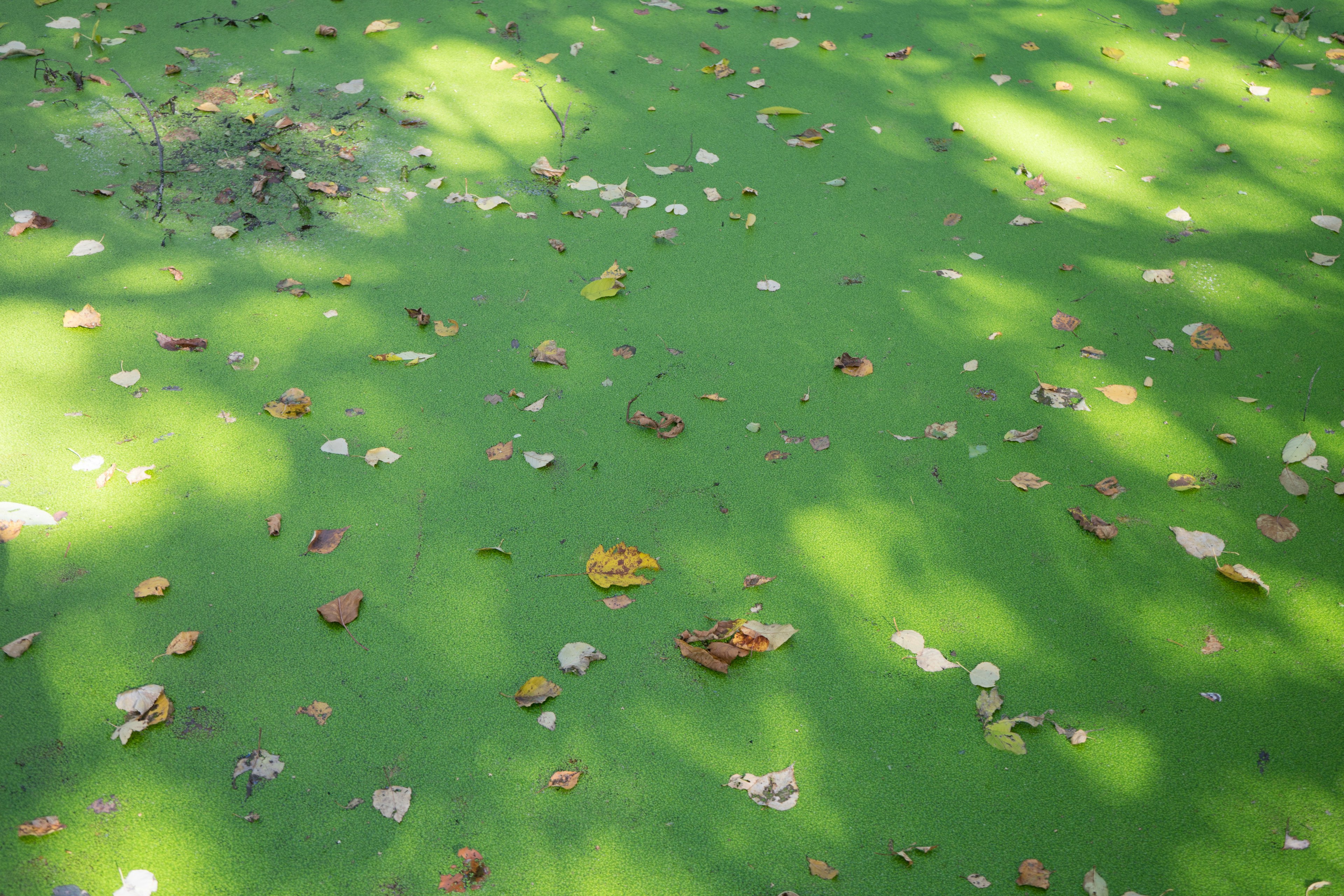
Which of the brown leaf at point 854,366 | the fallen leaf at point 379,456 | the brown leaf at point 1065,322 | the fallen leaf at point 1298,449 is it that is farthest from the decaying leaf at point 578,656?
the fallen leaf at point 1298,449

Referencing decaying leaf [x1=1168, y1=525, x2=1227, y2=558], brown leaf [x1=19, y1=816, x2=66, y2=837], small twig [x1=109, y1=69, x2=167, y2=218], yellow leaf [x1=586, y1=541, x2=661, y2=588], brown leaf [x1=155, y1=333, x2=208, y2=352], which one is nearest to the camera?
brown leaf [x1=19, y1=816, x2=66, y2=837]

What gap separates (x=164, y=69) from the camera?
3461 mm

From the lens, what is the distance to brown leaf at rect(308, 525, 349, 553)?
6.24 feet

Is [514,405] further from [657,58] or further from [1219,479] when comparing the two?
[657,58]

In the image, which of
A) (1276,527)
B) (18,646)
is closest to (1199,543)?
(1276,527)

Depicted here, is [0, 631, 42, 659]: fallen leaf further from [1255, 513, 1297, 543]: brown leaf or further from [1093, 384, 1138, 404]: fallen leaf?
[1255, 513, 1297, 543]: brown leaf

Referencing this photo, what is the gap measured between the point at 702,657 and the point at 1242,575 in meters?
1.37

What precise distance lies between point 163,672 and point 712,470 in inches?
54.2

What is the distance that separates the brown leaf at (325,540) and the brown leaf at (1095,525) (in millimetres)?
1923

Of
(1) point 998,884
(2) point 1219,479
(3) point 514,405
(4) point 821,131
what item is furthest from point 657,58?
(1) point 998,884

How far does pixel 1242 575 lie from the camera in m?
1.90

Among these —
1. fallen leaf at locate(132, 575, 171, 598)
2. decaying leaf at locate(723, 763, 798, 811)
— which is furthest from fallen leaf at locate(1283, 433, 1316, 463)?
fallen leaf at locate(132, 575, 171, 598)

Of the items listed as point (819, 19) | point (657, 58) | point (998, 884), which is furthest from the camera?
point (819, 19)

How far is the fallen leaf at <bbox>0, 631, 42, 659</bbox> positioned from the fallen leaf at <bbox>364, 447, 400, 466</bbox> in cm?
80
